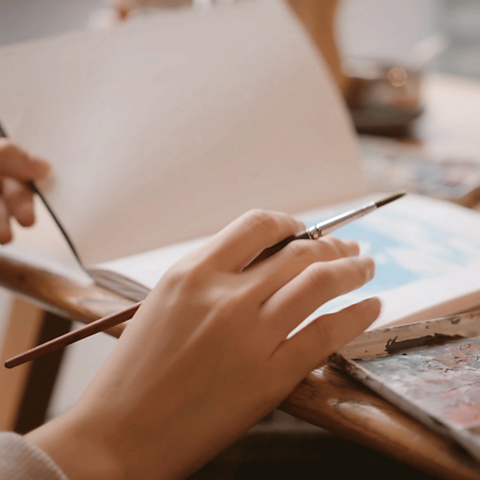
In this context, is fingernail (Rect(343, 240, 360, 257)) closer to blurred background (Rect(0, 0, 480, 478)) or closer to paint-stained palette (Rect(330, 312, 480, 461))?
paint-stained palette (Rect(330, 312, 480, 461))

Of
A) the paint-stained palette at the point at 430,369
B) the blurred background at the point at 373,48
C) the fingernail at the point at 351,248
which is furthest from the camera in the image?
the blurred background at the point at 373,48

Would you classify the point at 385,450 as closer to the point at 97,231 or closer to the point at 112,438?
the point at 112,438

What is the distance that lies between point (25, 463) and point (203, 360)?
0.09 m

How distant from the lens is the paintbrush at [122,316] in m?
0.29

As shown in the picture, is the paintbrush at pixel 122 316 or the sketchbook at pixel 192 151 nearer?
the paintbrush at pixel 122 316

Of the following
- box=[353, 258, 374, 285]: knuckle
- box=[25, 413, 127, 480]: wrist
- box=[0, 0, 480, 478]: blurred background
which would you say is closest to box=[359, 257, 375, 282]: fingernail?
box=[353, 258, 374, 285]: knuckle

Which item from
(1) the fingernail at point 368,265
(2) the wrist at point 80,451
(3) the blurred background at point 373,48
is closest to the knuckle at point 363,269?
(1) the fingernail at point 368,265

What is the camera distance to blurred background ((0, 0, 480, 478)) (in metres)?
0.86

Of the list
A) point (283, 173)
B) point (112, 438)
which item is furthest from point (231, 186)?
point (112, 438)

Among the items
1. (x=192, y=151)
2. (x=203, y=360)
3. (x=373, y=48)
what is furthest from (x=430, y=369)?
(x=373, y=48)

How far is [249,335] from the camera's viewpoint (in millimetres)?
275

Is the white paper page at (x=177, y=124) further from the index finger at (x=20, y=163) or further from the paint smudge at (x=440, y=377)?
the paint smudge at (x=440, y=377)

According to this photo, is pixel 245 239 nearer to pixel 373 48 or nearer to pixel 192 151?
pixel 192 151

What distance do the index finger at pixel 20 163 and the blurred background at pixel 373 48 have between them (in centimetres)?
16
